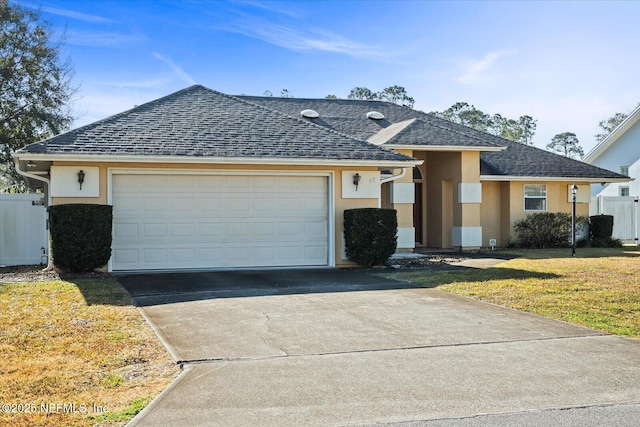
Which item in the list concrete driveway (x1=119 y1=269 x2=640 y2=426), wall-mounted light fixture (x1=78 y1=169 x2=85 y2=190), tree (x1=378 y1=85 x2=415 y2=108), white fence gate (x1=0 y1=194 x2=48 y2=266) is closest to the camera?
concrete driveway (x1=119 y1=269 x2=640 y2=426)

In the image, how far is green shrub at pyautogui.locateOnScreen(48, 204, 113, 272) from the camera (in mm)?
13555

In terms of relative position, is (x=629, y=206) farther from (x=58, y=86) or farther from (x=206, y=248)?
(x=58, y=86)

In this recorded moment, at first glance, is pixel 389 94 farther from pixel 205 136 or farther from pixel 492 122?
pixel 205 136

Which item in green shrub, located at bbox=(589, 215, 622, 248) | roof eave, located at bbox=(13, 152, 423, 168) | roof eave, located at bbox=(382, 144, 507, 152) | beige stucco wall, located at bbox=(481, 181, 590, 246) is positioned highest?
roof eave, located at bbox=(382, 144, 507, 152)

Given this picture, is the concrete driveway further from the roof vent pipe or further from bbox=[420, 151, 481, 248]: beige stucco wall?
the roof vent pipe

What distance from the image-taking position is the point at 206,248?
15.2 meters

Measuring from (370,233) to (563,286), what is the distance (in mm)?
4737

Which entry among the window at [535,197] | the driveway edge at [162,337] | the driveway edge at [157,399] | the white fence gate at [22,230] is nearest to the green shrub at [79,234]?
the white fence gate at [22,230]

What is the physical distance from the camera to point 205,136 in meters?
15.5

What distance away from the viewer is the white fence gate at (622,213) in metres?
25.4

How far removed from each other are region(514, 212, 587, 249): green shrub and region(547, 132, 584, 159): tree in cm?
5057

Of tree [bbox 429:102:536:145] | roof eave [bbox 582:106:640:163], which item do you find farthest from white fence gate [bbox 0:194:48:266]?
tree [bbox 429:102:536:145]

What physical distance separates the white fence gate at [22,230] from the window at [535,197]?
15.7 metres

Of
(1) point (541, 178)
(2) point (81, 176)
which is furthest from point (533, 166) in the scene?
(2) point (81, 176)
